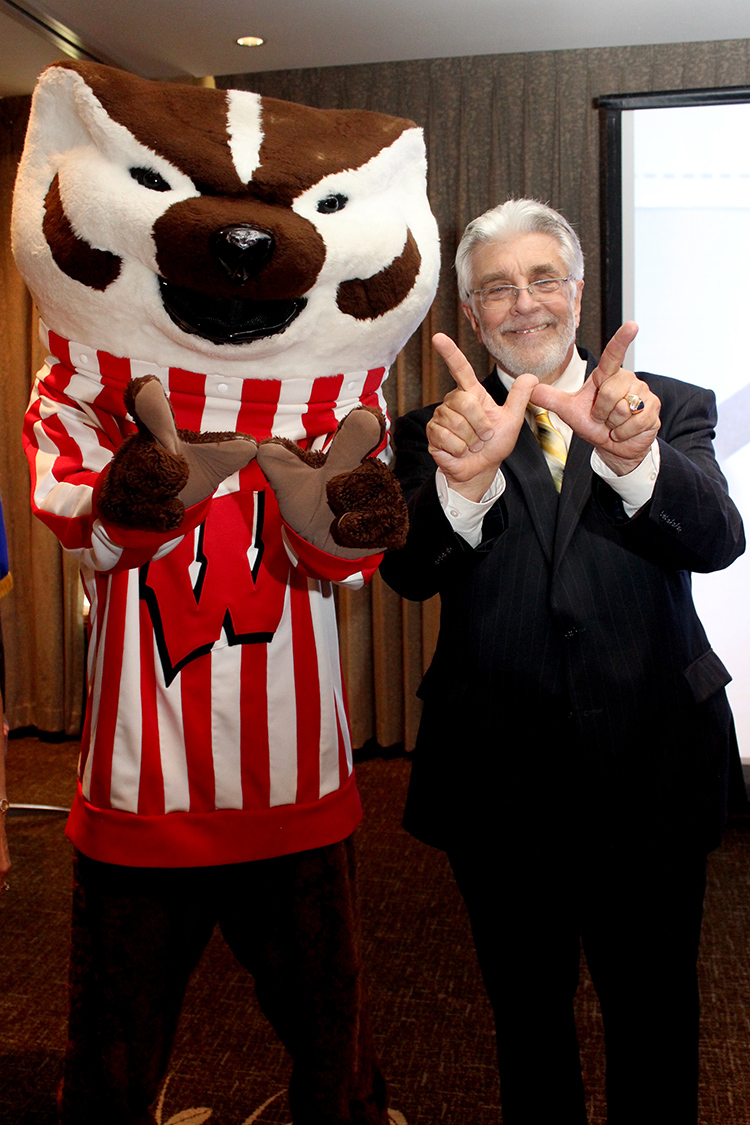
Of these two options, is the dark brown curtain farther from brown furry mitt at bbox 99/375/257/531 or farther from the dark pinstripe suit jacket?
brown furry mitt at bbox 99/375/257/531

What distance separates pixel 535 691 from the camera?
4.31ft

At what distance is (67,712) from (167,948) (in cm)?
273

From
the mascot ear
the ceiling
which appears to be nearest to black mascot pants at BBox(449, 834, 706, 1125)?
the mascot ear

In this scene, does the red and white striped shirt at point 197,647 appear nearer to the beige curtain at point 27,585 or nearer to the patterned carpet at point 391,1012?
the patterned carpet at point 391,1012

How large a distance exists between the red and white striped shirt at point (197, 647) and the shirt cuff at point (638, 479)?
33 centimetres

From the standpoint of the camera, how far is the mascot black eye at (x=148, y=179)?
3.89ft

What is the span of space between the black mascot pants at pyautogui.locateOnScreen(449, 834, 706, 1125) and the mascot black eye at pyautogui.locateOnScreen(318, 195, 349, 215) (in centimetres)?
88

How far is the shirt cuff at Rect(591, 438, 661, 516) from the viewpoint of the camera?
4.02 ft

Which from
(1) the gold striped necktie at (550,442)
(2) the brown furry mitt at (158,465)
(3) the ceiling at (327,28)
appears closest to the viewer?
(2) the brown furry mitt at (158,465)

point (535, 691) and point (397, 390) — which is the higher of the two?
point (397, 390)

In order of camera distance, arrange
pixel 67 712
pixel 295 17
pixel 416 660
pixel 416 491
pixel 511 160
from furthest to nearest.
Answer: pixel 67 712
pixel 416 660
pixel 511 160
pixel 295 17
pixel 416 491

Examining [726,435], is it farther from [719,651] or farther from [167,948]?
[167,948]

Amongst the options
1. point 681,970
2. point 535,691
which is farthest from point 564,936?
point 535,691

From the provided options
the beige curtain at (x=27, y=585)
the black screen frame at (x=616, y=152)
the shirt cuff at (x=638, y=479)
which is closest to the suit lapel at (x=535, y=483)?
the shirt cuff at (x=638, y=479)
